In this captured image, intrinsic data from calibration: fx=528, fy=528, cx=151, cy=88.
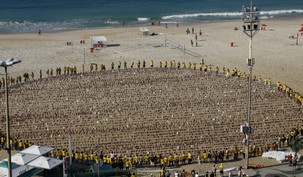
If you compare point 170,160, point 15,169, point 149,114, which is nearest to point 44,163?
point 15,169

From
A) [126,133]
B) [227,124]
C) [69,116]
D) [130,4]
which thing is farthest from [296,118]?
[130,4]

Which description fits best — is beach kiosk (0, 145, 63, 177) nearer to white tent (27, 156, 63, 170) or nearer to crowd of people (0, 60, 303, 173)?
white tent (27, 156, 63, 170)

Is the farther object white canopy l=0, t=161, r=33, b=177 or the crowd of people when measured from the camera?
the crowd of people

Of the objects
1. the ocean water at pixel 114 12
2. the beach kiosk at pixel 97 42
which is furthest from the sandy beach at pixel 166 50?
the ocean water at pixel 114 12

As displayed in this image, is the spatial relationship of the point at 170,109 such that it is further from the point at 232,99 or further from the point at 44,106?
the point at 44,106

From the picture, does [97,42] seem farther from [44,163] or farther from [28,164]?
[28,164]

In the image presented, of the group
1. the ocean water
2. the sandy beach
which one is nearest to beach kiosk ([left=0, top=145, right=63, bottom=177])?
the sandy beach

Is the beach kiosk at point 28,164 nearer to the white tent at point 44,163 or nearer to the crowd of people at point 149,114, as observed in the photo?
the white tent at point 44,163
